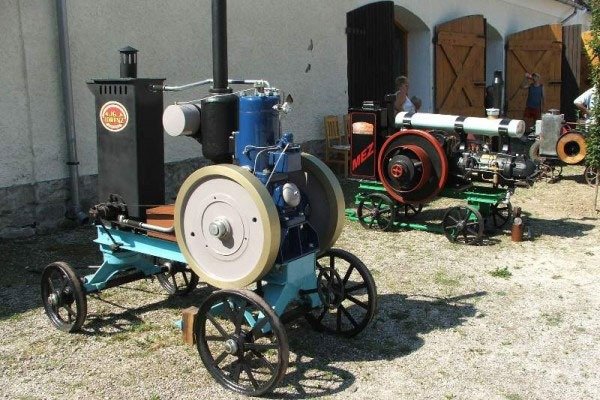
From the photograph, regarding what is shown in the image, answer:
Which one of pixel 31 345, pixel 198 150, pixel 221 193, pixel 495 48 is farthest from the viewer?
pixel 495 48

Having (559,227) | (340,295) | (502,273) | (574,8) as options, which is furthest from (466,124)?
(574,8)

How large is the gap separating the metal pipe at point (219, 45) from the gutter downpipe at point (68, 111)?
11.1 feet

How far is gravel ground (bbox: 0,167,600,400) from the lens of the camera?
144 inches

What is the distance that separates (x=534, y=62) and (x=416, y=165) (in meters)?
10.2

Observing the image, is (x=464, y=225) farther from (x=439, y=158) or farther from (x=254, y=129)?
(x=254, y=129)

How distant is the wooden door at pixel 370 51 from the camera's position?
36.8 feet

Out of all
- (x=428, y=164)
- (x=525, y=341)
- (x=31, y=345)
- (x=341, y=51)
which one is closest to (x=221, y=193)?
(x=31, y=345)

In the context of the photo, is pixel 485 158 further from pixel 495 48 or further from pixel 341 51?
pixel 495 48

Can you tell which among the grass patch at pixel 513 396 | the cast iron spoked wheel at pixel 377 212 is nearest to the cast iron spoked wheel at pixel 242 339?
the grass patch at pixel 513 396

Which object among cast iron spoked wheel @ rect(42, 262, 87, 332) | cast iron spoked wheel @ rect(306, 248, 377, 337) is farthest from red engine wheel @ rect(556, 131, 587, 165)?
cast iron spoked wheel @ rect(42, 262, 87, 332)

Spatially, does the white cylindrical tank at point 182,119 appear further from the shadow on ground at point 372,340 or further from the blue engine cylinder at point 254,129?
the shadow on ground at point 372,340

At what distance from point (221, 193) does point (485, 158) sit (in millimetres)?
3821

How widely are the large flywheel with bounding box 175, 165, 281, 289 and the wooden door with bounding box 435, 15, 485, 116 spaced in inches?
409

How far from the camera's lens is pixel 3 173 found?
6.47 metres
